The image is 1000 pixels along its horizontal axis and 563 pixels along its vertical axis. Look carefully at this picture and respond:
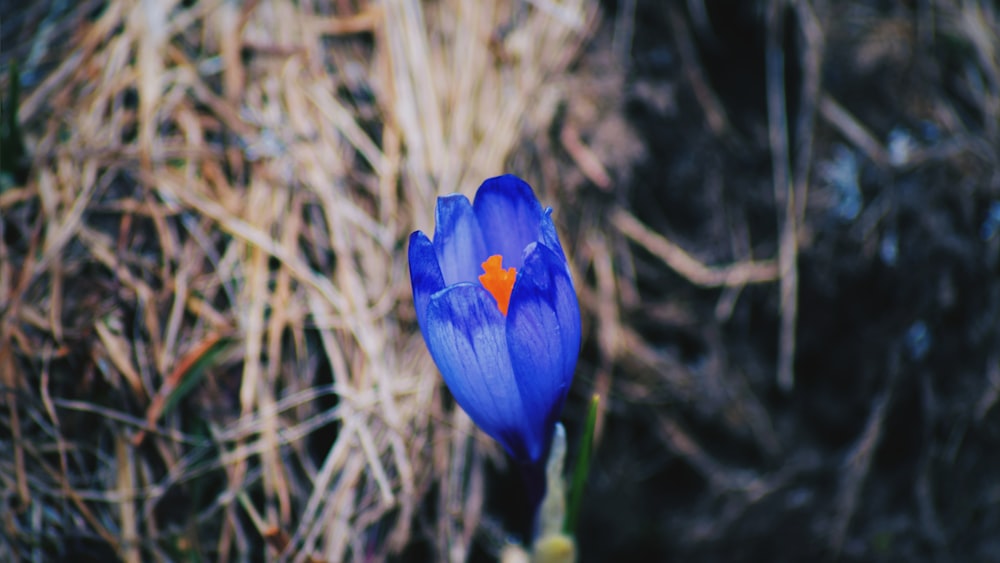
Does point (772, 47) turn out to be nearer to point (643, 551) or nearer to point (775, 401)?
point (775, 401)

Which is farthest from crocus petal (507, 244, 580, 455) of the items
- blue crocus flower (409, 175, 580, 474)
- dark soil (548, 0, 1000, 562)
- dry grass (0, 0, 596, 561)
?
dark soil (548, 0, 1000, 562)

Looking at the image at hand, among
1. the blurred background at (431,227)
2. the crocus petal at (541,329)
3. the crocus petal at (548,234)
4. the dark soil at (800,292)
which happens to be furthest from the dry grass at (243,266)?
the crocus petal at (548,234)

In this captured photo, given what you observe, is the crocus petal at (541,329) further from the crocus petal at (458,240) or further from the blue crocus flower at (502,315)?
the crocus petal at (458,240)

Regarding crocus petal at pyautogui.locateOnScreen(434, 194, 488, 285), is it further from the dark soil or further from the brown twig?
the brown twig

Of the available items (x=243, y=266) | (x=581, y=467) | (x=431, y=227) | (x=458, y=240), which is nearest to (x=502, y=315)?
(x=458, y=240)

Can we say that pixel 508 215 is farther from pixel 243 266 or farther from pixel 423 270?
pixel 243 266

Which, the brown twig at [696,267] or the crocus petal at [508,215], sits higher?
the crocus petal at [508,215]

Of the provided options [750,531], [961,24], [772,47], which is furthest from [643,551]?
[961,24]

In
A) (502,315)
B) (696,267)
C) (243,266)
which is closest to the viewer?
(502,315)
